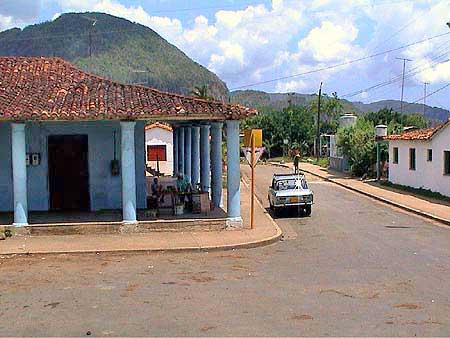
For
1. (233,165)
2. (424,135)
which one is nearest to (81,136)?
(233,165)

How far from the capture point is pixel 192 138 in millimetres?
28797

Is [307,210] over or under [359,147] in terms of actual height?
under

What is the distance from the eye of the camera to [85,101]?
19438mm

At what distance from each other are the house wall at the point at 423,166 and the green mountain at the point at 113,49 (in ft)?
350

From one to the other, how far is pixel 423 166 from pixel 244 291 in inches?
974

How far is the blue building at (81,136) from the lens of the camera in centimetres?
1858

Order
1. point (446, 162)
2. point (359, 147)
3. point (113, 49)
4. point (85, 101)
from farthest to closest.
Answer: point (113, 49)
point (359, 147)
point (446, 162)
point (85, 101)

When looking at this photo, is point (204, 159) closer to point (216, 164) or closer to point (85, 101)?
point (216, 164)

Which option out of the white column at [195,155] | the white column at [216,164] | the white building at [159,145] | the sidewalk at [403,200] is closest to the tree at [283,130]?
the white building at [159,145]

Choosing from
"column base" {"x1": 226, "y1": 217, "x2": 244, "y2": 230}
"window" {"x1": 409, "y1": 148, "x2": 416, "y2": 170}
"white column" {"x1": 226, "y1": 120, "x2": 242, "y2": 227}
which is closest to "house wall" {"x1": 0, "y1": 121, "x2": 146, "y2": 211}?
"white column" {"x1": 226, "y1": 120, "x2": 242, "y2": 227}

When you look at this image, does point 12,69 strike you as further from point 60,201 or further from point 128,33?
point 128,33

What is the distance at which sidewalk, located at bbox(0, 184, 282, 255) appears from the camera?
1645 cm

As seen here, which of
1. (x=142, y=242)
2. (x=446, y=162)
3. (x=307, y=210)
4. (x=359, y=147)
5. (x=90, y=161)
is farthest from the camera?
(x=359, y=147)

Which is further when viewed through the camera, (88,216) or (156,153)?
(156,153)
